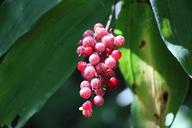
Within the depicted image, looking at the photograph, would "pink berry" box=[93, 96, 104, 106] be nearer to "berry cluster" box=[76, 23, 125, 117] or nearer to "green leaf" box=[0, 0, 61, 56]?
"berry cluster" box=[76, 23, 125, 117]

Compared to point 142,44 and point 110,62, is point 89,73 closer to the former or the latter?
point 110,62

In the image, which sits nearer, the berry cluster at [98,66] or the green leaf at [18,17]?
the berry cluster at [98,66]

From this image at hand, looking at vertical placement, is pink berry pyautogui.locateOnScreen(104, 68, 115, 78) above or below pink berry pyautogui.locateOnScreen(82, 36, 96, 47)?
below

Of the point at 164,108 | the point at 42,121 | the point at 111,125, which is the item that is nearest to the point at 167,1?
the point at 164,108

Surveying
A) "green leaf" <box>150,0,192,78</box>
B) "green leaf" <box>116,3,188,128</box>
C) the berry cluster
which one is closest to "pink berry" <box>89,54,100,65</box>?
the berry cluster

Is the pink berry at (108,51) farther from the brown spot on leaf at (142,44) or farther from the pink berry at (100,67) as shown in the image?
the brown spot on leaf at (142,44)

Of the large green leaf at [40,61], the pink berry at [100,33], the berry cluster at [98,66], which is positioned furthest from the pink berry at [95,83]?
A: the large green leaf at [40,61]
